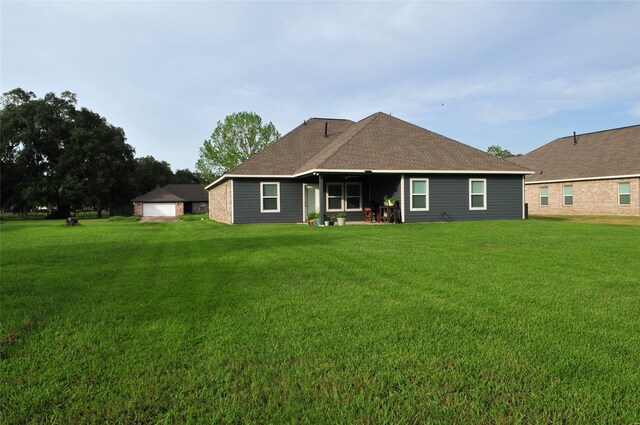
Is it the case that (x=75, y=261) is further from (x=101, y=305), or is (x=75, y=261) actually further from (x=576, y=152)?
(x=576, y=152)

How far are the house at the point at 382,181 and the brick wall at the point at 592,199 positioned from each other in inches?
365

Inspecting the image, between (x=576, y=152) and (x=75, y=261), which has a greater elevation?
(x=576, y=152)

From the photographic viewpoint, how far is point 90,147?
4266cm

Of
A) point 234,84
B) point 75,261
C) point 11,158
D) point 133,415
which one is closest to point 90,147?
point 11,158

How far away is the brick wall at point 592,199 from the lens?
23766 mm

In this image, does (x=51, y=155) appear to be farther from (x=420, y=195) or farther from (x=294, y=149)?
(x=420, y=195)

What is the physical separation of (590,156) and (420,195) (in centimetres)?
1771

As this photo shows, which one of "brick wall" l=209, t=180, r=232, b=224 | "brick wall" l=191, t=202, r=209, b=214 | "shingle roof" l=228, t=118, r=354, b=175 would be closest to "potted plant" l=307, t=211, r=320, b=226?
"shingle roof" l=228, t=118, r=354, b=175

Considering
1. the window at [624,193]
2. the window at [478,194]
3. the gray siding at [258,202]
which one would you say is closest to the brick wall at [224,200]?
the gray siding at [258,202]

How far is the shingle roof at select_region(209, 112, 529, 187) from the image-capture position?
1827 centimetres

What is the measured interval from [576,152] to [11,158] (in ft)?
177

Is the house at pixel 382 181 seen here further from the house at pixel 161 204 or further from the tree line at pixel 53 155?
the house at pixel 161 204

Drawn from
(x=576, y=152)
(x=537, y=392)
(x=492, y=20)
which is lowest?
(x=537, y=392)

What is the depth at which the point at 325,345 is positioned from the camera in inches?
127
